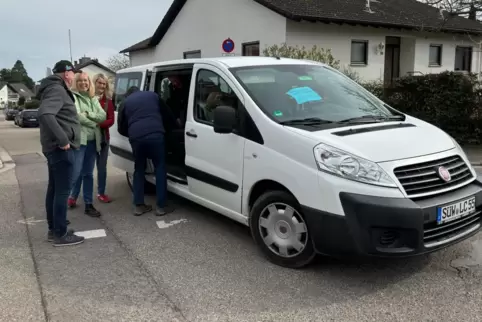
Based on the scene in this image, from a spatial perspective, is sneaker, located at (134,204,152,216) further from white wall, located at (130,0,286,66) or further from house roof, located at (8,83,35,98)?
house roof, located at (8,83,35,98)

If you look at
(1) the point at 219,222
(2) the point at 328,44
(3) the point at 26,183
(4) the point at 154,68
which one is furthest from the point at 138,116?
(2) the point at 328,44

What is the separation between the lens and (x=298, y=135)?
3756mm

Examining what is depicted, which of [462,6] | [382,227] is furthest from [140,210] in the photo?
[462,6]

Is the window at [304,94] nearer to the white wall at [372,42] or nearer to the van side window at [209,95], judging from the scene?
the van side window at [209,95]

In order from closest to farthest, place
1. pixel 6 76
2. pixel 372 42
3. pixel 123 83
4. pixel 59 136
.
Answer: pixel 59 136
pixel 123 83
pixel 372 42
pixel 6 76

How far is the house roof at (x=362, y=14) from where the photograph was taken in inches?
668

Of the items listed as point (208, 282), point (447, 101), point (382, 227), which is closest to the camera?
point (382, 227)

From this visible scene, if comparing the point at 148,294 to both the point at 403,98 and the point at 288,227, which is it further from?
the point at 403,98

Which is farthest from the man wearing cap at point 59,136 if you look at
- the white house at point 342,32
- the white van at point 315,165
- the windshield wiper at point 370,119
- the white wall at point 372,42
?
the white wall at point 372,42

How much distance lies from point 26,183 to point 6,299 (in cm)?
480

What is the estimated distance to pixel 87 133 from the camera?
5578mm

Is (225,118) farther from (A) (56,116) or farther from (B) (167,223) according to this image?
(B) (167,223)

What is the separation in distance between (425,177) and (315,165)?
2.74 feet

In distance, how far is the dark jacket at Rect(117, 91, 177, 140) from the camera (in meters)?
5.25
